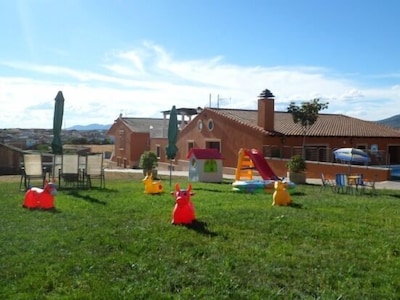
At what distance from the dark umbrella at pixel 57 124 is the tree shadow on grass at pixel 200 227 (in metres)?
10.5

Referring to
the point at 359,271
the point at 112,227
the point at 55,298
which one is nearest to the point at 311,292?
the point at 359,271

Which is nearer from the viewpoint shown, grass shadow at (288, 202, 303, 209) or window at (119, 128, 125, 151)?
grass shadow at (288, 202, 303, 209)

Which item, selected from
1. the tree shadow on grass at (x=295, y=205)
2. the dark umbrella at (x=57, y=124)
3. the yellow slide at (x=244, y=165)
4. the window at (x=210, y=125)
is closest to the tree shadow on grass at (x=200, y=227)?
the tree shadow on grass at (x=295, y=205)

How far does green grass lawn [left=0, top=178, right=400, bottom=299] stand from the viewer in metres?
5.32

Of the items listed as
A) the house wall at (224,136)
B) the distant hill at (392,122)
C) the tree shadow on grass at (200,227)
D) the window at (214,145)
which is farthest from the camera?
the distant hill at (392,122)

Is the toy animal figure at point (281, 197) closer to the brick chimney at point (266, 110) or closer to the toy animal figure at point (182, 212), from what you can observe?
the toy animal figure at point (182, 212)

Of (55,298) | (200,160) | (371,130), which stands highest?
(371,130)

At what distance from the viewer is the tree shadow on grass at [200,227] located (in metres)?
7.90

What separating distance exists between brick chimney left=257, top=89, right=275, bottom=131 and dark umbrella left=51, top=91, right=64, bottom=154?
1405cm

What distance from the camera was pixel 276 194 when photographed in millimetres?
11695

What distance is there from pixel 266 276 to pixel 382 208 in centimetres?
660

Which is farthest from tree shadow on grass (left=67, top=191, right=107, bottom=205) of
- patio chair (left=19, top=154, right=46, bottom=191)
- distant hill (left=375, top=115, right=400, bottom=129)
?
distant hill (left=375, top=115, right=400, bottom=129)

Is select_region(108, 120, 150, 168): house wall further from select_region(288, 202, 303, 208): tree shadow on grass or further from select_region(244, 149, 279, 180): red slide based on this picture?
select_region(288, 202, 303, 208): tree shadow on grass

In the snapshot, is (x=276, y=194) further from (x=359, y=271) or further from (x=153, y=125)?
(x=153, y=125)
